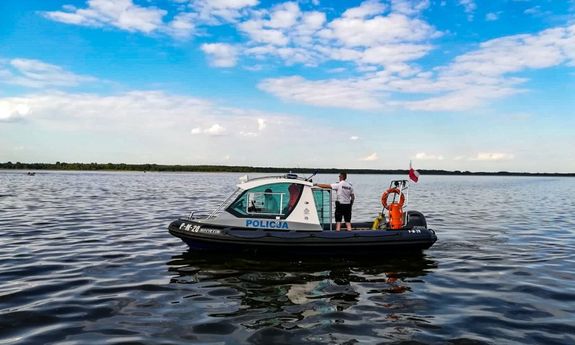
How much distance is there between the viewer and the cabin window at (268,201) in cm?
1380

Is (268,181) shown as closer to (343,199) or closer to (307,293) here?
(343,199)

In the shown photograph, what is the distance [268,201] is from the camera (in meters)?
14.0

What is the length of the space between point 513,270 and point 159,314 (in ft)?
31.3

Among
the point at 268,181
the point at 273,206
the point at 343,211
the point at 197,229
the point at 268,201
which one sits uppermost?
the point at 268,181

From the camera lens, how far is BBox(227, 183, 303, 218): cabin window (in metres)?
13.8

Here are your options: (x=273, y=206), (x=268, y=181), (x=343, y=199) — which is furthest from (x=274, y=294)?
(x=343, y=199)

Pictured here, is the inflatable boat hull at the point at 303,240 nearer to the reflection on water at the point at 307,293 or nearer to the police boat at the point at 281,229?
the police boat at the point at 281,229

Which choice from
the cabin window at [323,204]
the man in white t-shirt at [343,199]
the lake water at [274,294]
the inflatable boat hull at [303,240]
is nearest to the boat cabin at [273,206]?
the cabin window at [323,204]

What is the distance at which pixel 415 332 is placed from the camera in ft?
25.5

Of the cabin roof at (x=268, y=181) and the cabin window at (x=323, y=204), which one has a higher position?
the cabin roof at (x=268, y=181)

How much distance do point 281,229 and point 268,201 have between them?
96 centimetres

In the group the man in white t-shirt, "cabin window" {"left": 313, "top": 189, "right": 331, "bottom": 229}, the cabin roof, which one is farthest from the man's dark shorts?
the cabin roof

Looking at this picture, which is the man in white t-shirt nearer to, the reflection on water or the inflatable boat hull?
the inflatable boat hull

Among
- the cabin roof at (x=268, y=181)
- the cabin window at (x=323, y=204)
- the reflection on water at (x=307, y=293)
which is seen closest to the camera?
the reflection on water at (x=307, y=293)
